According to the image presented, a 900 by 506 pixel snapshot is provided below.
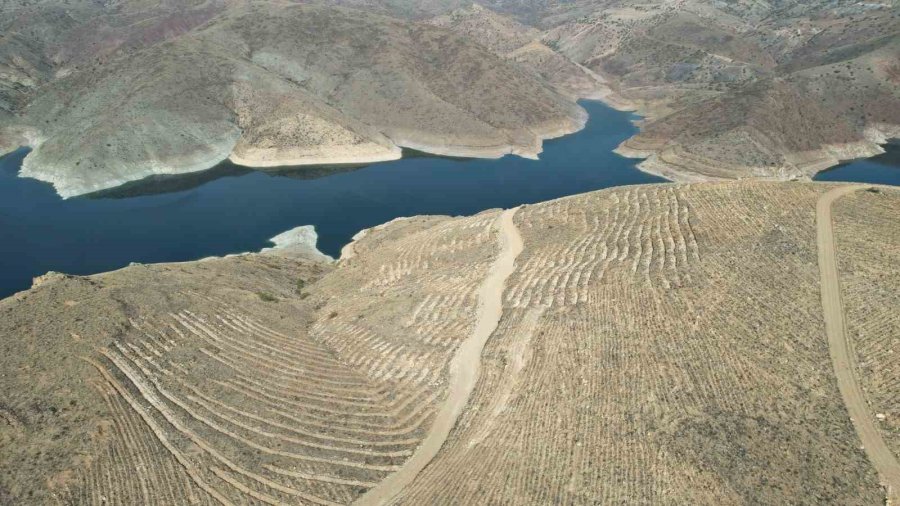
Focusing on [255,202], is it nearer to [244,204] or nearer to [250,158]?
[244,204]

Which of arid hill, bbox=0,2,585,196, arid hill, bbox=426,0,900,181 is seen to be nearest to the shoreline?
arid hill, bbox=0,2,585,196

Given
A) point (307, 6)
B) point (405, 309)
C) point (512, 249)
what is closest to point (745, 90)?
point (512, 249)

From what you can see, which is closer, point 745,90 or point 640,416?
point 640,416

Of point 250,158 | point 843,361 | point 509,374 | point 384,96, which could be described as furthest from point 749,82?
point 509,374

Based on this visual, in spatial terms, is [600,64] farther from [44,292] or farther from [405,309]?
[44,292]

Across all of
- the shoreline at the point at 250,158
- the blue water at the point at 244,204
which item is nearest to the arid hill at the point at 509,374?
the blue water at the point at 244,204

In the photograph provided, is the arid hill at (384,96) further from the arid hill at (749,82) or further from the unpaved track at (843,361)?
the unpaved track at (843,361)
